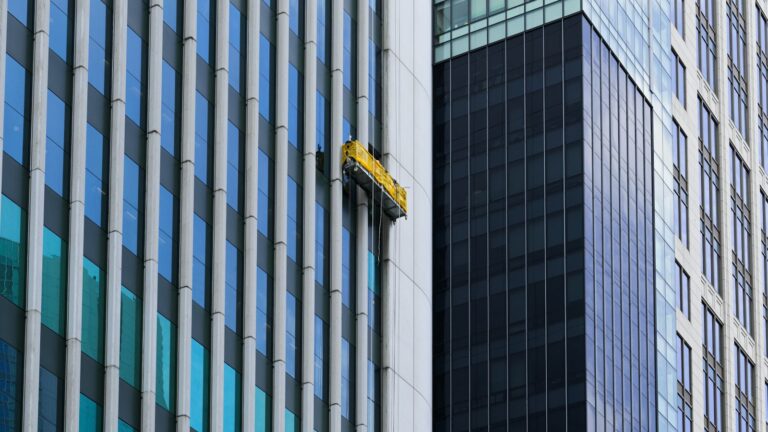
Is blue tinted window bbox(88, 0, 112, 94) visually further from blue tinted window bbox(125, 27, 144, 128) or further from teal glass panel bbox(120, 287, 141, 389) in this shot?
teal glass panel bbox(120, 287, 141, 389)

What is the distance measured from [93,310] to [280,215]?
10.2m

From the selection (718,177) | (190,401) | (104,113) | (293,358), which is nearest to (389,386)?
(293,358)

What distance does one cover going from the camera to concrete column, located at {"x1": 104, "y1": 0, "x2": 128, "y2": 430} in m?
50.0

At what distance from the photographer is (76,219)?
5000cm

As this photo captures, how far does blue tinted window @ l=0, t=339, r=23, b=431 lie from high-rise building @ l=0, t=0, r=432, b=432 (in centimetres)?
5

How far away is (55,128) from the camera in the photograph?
50406 millimetres

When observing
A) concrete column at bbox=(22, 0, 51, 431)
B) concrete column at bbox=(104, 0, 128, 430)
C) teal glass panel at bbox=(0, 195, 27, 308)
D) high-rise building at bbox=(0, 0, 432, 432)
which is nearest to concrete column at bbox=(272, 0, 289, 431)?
high-rise building at bbox=(0, 0, 432, 432)

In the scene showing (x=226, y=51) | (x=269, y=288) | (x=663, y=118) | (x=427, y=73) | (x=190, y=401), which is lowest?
(x=190, y=401)

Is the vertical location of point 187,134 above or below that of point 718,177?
below

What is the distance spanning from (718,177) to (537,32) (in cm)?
1489

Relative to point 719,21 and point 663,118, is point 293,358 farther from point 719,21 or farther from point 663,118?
point 719,21

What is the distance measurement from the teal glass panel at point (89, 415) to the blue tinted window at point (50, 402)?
0.67 meters

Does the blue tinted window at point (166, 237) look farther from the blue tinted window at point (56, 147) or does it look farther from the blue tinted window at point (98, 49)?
the blue tinted window at point (56, 147)

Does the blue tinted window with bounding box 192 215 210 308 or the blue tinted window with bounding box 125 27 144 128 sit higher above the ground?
the blue tinted window with bounding box 125 27 144 128
